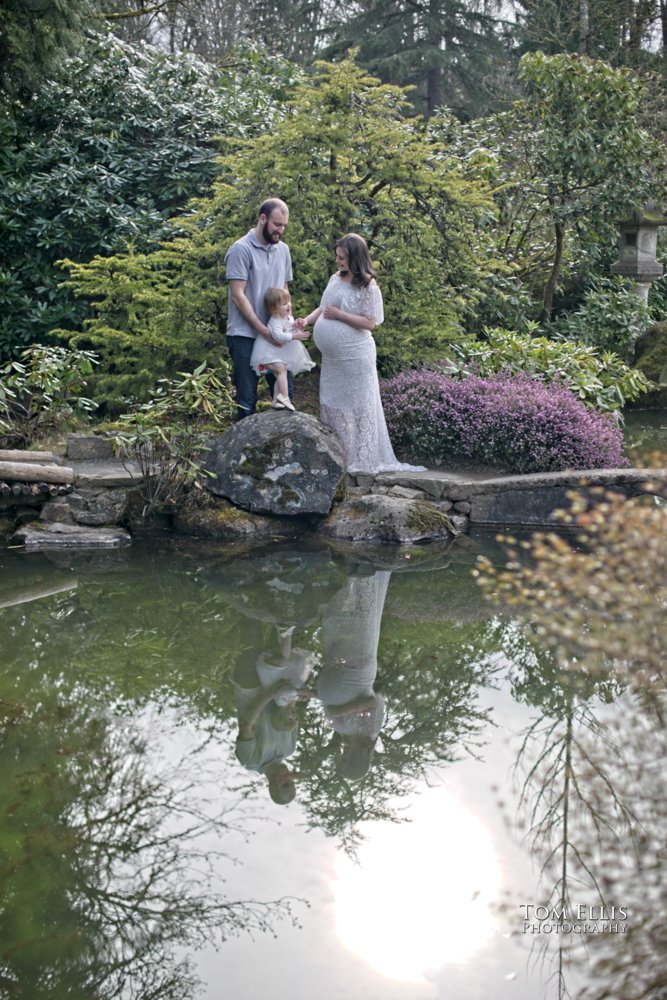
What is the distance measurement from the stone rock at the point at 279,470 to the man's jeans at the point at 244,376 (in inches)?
14.1

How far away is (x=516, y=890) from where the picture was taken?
3.59m

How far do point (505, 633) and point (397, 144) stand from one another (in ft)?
17.3

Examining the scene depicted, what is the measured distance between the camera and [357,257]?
8445 mm

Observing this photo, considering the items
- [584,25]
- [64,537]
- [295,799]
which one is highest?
[584,25]

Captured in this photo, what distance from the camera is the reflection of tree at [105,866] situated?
128 inches

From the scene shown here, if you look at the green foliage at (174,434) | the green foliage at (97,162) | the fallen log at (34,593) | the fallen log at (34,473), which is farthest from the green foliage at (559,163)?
the fallen log at (34,593)

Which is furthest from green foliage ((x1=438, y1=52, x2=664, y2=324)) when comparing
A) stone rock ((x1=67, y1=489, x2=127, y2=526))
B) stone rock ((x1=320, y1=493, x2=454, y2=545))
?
stone rock ((x1=67, y1=489, x2=127, y2=526))

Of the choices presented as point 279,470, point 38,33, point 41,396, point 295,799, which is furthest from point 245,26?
point 295,799

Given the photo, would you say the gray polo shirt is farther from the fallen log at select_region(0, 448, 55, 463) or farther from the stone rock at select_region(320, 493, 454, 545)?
the fallen log at select_region(0, 448, 55, 463)

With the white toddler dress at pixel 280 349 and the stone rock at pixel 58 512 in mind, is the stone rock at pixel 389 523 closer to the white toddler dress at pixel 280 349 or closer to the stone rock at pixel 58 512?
the white toddler dress at pixel 280 349

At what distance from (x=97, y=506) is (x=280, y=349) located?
6.14 ft

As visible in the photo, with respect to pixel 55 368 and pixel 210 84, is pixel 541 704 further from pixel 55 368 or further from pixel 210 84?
pixel 210 84

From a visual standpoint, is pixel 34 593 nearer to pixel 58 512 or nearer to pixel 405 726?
pixel 58 512

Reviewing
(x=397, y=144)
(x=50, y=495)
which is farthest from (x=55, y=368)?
(x=397, y=144)
